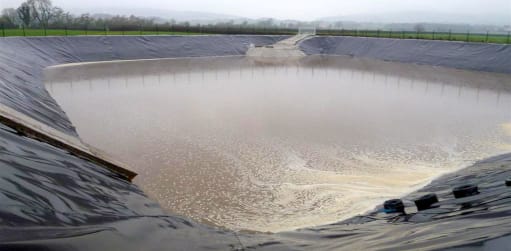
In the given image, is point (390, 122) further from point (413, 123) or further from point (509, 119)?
point (509, 119)

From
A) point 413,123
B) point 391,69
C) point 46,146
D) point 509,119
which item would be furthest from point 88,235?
point 391,69

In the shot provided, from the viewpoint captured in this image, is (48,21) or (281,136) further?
(48,21)

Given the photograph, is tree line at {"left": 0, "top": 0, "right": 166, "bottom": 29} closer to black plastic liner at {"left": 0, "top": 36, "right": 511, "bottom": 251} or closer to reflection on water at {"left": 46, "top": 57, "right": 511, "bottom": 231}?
reflection on water at {"left": 46, "top": 57, "right": 511, "bottom": 231}

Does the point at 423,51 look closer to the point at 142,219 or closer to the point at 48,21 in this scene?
the point at 142,219

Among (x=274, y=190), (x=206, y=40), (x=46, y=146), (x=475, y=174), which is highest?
(x=206, y=40)

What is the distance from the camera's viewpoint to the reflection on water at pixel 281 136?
17.4 ft

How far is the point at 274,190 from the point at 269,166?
0.94 m

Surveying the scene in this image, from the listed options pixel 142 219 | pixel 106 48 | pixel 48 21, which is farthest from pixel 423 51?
pixel 48 21

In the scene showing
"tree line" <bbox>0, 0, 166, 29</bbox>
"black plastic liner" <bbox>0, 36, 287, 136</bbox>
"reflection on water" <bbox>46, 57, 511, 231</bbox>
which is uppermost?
"tree line" <bbox>0, 0, 166, 29</bbox>

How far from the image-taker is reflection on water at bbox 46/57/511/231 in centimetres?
531

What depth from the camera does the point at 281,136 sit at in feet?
26.8

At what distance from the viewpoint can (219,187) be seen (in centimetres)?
561

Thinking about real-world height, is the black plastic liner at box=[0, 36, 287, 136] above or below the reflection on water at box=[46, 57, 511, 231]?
above

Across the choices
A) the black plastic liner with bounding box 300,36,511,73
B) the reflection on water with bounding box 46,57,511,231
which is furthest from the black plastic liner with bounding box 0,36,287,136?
the black plastic liner with bounding box 300,36,511,73
